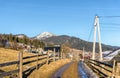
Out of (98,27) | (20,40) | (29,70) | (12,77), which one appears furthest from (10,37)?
(12,77)

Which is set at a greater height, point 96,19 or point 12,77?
point 96,19

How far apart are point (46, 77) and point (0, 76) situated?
8718 millimetres

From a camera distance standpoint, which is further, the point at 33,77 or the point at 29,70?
the point at 29,70

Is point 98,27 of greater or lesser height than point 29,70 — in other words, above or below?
above

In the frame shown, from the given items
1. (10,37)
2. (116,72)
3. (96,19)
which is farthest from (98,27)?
(10,37)

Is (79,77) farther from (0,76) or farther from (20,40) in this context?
(20,40)

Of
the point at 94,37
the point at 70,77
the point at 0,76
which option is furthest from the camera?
the point at 94,37

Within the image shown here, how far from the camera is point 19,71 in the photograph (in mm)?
19875

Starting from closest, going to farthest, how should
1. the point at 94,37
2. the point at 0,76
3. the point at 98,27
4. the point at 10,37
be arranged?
the point at 0,76 → the point at 98,27 → the point at 94,37 → the point at 10,37

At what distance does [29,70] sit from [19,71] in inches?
250

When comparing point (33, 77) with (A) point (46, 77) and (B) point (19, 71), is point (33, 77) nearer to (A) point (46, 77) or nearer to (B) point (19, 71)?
(A) point (46, 77)

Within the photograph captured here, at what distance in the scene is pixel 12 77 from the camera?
19344 millimetres

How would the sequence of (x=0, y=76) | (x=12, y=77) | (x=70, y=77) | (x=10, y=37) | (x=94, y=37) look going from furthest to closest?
(x=10, y=37) → (x=94, y=37) → (x=70, y=77) → (x=12, y=77) → (x=0, y=76)

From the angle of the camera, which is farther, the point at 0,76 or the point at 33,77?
the point at 33,77
